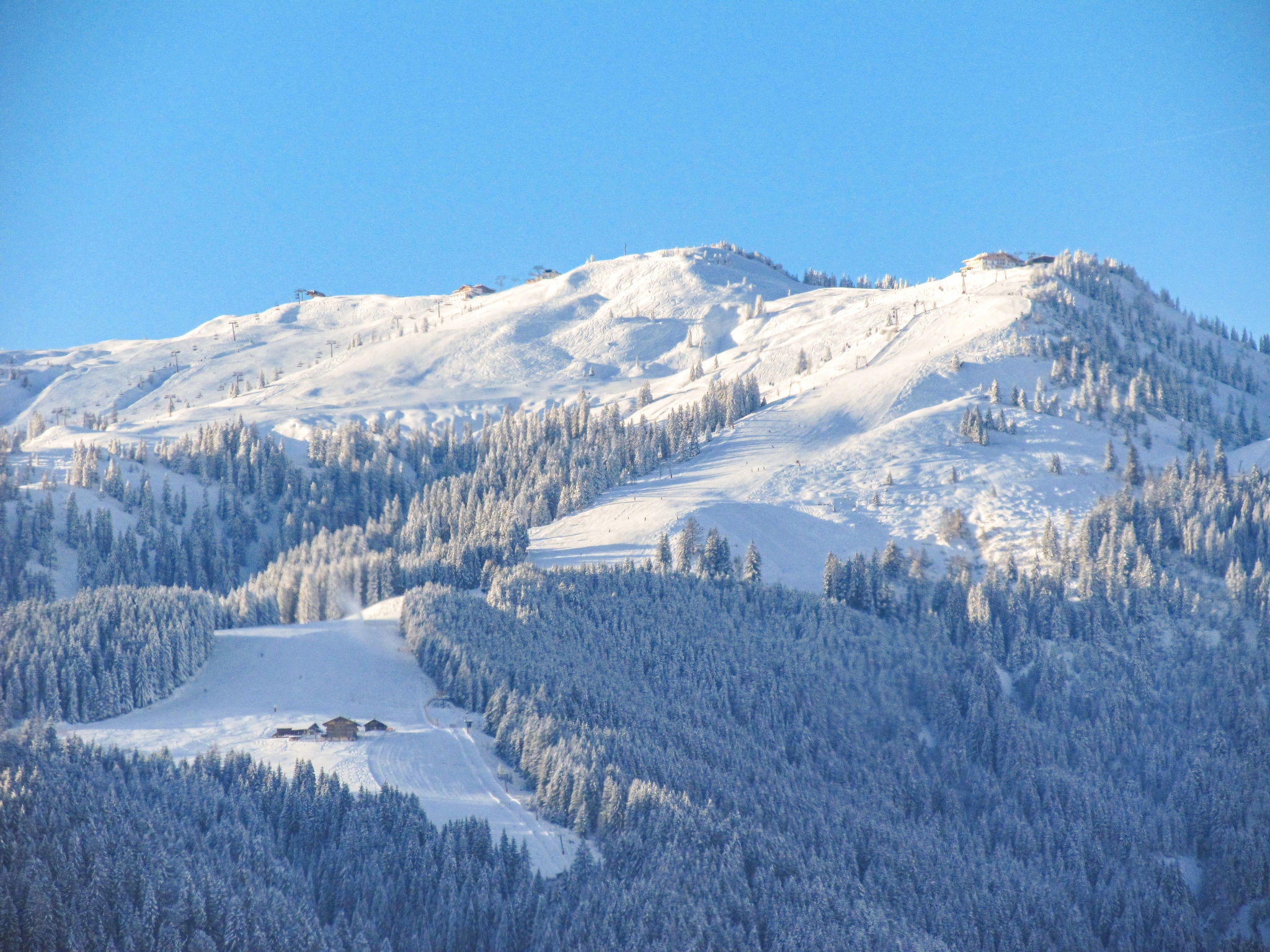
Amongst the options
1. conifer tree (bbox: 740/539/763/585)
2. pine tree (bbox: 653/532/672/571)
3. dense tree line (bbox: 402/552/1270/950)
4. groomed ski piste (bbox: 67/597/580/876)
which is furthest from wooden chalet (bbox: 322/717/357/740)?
conifer tree (bbox: 740/539/763/585)

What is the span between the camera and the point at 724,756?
9719cm

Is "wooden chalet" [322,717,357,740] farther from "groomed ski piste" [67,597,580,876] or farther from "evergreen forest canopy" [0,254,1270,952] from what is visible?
"evergreen forest canopy" [0,254,1270,952]

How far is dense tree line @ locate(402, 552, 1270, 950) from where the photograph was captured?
7794cm

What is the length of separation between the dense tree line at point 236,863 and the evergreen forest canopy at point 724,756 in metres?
0.22

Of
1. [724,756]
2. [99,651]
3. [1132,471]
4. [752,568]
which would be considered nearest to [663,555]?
[752,568]

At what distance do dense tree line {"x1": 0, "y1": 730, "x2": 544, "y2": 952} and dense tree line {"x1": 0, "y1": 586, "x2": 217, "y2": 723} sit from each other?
22.7 metres

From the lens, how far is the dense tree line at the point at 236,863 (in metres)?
51.5

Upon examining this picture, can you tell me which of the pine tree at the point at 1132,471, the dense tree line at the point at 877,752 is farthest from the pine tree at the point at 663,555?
the pine tree at the point at 1132,471

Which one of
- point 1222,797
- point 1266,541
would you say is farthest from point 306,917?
point 1266,541

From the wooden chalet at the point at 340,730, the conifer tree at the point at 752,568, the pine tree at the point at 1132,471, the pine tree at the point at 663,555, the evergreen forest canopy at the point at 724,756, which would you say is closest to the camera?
the evergreen forest canopy at the point at 724,756

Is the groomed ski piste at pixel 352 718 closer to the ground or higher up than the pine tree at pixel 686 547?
closer to the ground

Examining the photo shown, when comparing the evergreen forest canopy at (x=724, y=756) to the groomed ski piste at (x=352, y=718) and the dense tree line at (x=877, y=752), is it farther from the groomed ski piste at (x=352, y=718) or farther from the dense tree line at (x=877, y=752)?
the groomed ski piste at (x=352, y=718)

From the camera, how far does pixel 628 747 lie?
89562 mm

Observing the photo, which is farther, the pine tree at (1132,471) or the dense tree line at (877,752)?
the pine tree at (1132,471)
